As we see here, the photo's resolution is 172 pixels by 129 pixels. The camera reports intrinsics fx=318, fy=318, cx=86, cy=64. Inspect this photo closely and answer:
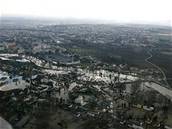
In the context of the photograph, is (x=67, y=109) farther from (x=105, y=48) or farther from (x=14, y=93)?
(x=105, y=48)

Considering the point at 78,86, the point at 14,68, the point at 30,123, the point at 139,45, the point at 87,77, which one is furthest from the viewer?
the point at 139,45

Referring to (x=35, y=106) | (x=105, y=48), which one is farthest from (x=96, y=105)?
(x=105, y=48)

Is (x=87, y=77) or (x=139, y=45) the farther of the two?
(x=139, y=45)

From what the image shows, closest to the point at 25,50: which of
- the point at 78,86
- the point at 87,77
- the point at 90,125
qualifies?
the point at 87,77

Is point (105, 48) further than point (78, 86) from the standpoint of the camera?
Yes

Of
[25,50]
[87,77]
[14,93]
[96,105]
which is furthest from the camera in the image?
[25,50]

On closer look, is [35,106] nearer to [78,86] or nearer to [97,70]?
[78,86]

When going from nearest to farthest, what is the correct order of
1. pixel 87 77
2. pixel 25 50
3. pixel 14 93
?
pixel 14 93 → pixel 87 77 → pixel 25 50

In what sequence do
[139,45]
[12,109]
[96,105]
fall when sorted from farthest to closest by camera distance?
[139,45] → [96,105] → [12,109]
